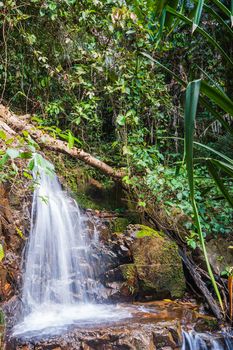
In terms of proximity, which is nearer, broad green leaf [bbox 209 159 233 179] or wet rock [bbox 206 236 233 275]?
broad green leaf [bbox 209 159 233 179]

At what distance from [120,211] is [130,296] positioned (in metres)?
1.68

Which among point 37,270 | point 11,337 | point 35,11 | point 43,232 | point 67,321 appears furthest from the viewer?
point 35,11

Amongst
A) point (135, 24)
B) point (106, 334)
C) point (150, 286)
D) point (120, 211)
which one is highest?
point (135, 24)

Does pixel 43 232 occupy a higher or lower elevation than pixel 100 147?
lower

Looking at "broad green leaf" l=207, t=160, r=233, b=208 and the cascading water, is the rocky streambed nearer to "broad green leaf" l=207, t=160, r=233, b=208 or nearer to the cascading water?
the cascading water

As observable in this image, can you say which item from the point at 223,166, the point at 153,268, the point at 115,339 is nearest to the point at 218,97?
the point at 223,166

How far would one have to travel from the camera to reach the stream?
2.89m

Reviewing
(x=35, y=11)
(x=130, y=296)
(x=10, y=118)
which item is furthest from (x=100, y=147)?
(x=130, y=296)

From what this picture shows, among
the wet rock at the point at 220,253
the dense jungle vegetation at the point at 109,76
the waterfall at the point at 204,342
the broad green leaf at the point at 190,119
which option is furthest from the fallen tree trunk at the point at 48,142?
the broad green leaf at the point at 190,119

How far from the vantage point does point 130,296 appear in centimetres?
396

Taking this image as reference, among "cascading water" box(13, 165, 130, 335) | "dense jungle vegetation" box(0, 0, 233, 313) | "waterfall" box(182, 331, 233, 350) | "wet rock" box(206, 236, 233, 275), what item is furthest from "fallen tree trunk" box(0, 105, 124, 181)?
"waterfall" box(182, 331, 233, 350)

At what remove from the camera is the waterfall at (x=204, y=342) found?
121 inches

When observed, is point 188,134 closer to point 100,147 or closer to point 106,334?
point 106,334

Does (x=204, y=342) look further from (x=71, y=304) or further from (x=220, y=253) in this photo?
(x=220, y=253)
